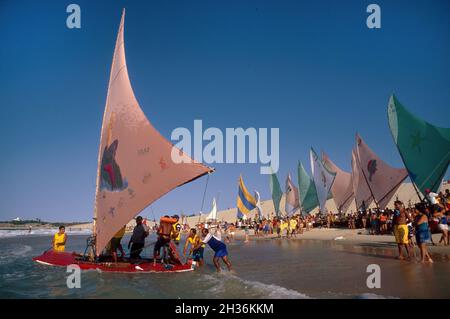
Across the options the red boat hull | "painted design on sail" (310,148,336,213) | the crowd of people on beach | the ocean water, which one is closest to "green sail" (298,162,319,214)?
"painted design on sail" (310,148,336,213)

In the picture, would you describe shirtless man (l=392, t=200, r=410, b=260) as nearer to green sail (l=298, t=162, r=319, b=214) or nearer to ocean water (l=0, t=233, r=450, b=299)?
ocean water (l=0, t=233, r=450, b=299)

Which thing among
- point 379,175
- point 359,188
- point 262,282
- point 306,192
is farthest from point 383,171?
point 262,282

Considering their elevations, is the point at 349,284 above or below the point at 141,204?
below

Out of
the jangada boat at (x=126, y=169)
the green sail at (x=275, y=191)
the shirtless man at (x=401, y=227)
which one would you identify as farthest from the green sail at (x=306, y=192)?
the jangada boat at (x=126, y=169)

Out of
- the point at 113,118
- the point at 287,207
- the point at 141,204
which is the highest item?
the point at 113,118

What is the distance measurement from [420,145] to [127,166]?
20517mm

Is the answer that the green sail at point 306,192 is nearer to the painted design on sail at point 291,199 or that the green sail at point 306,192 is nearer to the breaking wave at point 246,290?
the painted design on sail at point 291,199

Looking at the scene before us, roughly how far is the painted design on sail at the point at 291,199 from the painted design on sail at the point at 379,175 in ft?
67.8

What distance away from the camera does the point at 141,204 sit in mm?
10125
